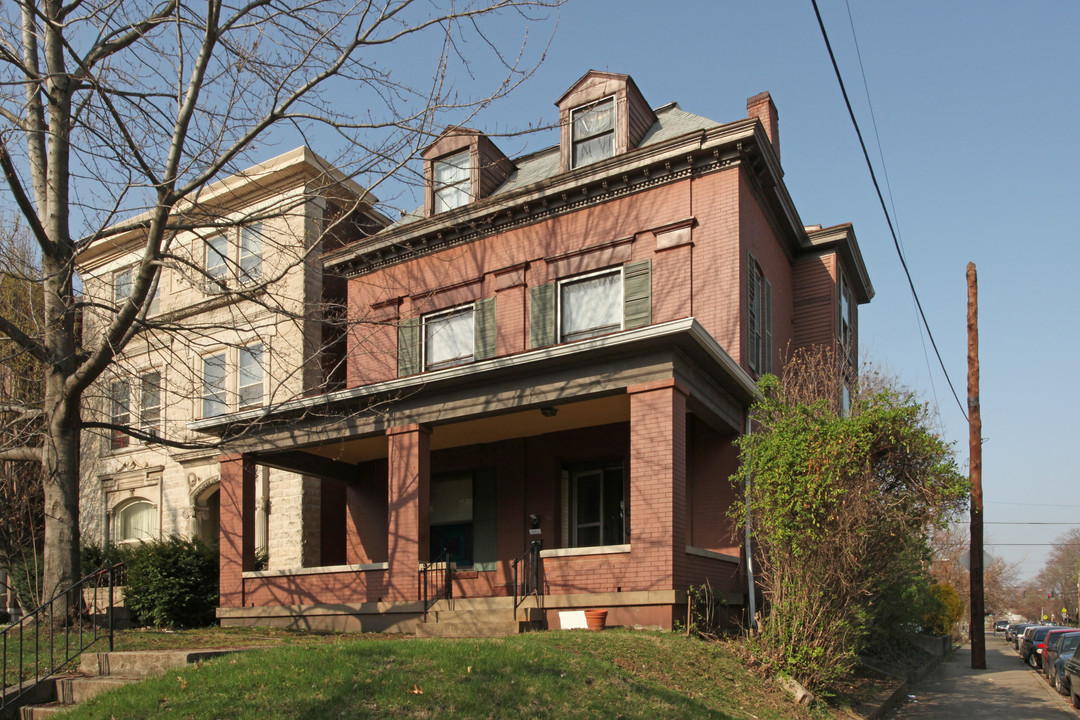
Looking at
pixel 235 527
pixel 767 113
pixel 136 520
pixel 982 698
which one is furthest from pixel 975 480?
pixel 136 520

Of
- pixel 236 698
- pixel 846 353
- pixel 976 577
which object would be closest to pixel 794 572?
pixel 236 698

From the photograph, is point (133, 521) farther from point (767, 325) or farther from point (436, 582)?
point (767, 325)

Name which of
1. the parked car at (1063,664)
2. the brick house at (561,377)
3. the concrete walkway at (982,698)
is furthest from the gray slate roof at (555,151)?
the parked car at (1063,664)

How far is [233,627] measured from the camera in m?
16.4

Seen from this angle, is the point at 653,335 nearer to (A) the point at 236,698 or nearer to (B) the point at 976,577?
(A) the point at 236,698

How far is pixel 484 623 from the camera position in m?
12.7

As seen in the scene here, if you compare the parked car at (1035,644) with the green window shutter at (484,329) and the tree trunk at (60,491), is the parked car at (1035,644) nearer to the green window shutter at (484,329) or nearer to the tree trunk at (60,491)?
the green window shutter at (484,329)

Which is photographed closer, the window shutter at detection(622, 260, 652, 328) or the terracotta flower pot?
the terracotta flower pot

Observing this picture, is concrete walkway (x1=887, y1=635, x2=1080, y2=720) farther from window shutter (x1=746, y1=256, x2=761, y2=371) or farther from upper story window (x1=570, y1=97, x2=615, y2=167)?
upper story window (x1=570, y1=97, x2=615, y2=167)

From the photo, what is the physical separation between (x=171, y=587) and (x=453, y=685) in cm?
1197

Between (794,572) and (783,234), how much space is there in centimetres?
1004

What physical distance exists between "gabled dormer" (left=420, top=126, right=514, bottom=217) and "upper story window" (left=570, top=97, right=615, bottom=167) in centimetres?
216

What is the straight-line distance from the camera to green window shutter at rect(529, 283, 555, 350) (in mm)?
18312

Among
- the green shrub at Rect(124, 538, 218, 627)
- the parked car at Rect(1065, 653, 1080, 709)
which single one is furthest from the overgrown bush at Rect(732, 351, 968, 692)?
the green shrub at Rect(124, 538, 218, 627)
